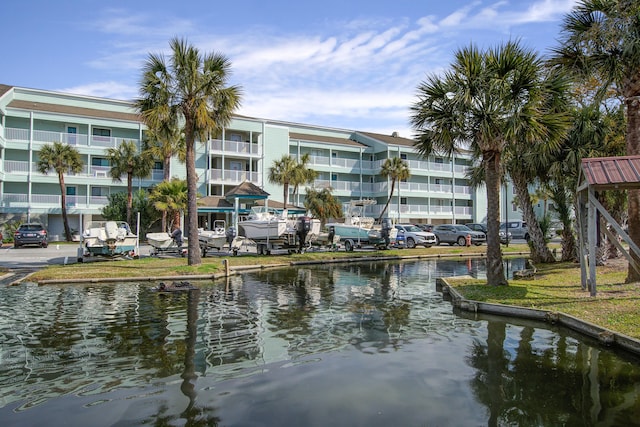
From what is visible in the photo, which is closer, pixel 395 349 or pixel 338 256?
pixel 395 349

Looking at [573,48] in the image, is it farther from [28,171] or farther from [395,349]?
[28,171]

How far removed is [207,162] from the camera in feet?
139

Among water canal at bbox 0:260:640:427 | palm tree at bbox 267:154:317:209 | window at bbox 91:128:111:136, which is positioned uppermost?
window at bbox 91:128:111:136

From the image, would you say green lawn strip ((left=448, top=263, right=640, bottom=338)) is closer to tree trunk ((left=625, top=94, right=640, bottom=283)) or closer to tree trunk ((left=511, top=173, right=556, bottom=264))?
tree trunk ((left=625, top=94, right=640, bottom=283))

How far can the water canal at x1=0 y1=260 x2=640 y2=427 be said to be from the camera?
17.6ft

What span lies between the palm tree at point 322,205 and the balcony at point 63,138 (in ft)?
56.8

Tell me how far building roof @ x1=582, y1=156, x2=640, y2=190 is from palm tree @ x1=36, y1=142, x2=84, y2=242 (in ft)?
115

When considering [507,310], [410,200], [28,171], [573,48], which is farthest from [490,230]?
[410,200]

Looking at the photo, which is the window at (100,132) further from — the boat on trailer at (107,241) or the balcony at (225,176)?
the boat on trailer at (107,241)

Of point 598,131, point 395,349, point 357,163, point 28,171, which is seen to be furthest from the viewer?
point 357,163

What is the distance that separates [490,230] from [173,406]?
34.3ft

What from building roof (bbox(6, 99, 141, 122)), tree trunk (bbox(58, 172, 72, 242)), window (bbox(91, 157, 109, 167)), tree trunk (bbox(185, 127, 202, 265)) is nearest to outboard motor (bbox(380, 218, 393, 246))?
tree trunk (bbox(185, 127, 202, 265))

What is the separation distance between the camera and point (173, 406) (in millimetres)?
5535

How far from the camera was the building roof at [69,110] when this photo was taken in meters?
38.4
